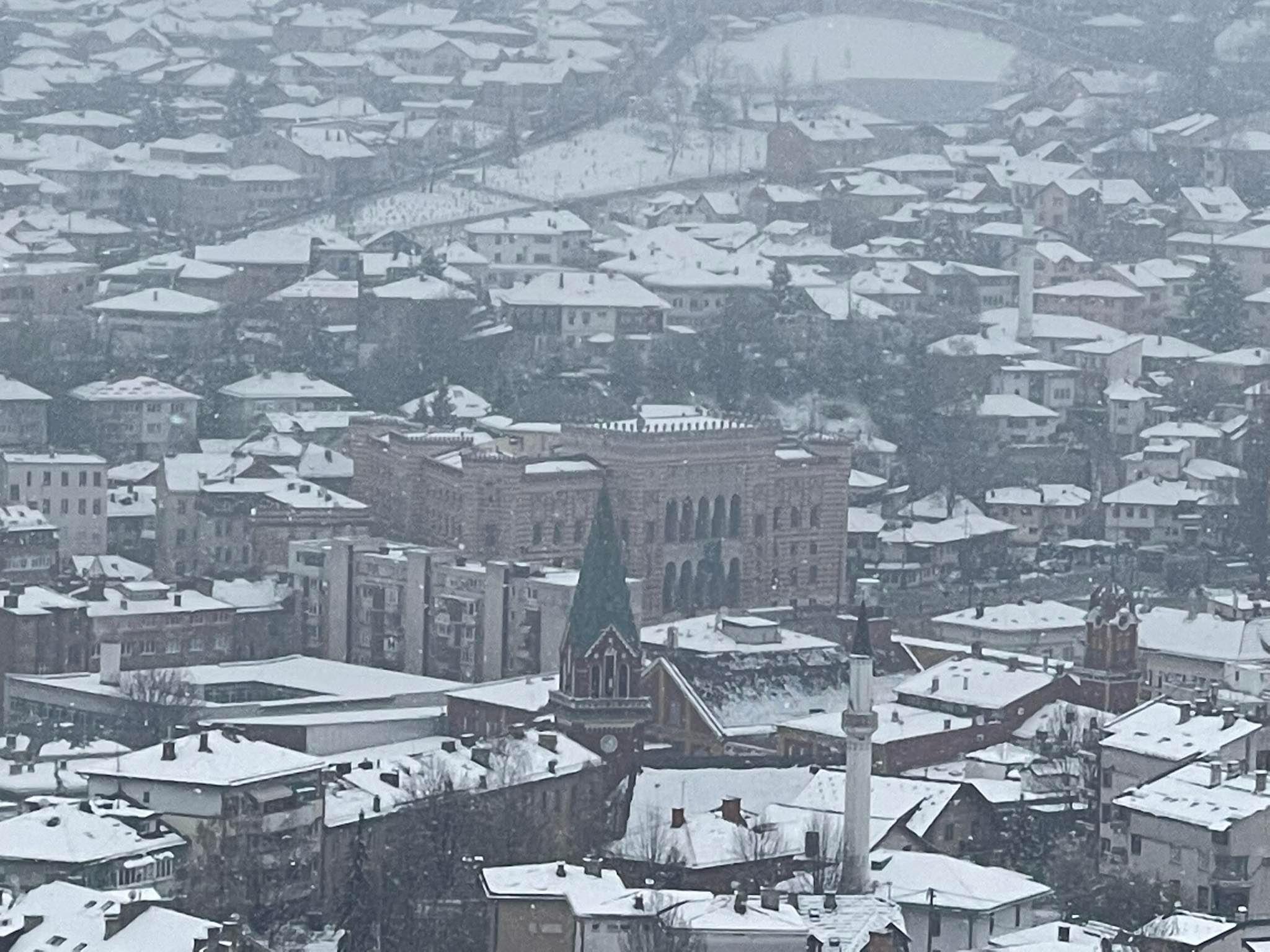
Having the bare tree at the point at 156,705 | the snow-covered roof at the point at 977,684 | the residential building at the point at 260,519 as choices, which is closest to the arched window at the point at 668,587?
the residential building at the point at 260,519

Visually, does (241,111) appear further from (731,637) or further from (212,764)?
(212,764)

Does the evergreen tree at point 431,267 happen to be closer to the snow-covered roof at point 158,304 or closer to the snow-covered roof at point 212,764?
the snow-covered roof at point 158,304

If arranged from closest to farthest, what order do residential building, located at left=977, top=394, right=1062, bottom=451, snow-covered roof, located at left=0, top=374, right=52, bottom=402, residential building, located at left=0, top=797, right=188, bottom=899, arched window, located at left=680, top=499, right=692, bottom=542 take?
1. residential building, located at left=0, top=797, right=188, bottom=899
2. arched window, located at left=680, top=499, right=692, bottom=542
3. snow-covered roof, located at left=0, top=374, right=52, bottom=402
4. residential building, located at left=977, top=394, right=1062, bottom=451

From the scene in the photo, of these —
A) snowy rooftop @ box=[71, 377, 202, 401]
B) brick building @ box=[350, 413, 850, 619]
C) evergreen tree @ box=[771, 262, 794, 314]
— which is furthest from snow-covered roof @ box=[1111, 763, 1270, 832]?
evergreen tree @ box=[771, 262, 794, 314]

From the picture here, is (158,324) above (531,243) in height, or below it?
below

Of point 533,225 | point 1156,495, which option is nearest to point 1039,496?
point 1156,495

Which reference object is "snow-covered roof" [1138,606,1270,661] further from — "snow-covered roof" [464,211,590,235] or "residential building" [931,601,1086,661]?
"snow-covered roof" [464,211,590,235]

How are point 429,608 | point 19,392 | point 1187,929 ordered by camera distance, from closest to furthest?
point 1187,929
point 429,608
point 19,392
